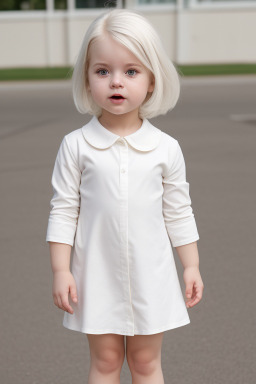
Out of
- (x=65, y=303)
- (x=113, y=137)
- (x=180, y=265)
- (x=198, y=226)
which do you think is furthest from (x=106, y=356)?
(x=198, y=226)

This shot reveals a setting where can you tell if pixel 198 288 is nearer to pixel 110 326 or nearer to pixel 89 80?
pixel 110 326

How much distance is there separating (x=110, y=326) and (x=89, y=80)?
2.59 ft

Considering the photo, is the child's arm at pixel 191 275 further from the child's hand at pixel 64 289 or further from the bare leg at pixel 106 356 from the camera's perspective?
the child's hand at pixel 64 289

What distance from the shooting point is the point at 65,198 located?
249 centimetres

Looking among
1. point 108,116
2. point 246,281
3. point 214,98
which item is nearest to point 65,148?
point 108,116

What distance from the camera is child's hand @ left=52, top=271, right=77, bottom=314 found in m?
2.45

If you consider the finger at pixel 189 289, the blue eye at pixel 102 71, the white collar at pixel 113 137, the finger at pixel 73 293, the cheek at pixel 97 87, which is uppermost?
the blue eye at pixel 102 71

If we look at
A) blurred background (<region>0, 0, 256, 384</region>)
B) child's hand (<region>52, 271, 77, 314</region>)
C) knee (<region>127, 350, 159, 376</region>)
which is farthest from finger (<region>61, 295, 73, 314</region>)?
blurred background (<region>0, 0, 256, 384</region>)

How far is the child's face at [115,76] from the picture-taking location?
7.77 feet

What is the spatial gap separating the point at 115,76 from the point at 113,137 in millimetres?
203

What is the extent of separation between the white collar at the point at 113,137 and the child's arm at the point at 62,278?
0.35 m

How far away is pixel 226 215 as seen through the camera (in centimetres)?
650

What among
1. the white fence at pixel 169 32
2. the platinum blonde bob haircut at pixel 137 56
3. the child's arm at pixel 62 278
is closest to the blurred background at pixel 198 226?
the platinum blonde bob haircut at pixel 137 56

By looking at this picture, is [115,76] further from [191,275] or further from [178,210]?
[191,275]
